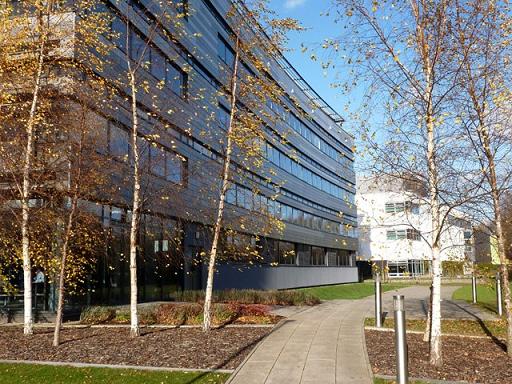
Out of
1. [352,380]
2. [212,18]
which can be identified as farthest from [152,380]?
[212,18]

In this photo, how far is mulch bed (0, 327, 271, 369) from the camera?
31.2 ft

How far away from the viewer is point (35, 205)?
14.2m

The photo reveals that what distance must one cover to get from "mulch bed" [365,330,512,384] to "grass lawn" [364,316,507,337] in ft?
4.04

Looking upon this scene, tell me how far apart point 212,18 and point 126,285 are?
17380 millimetres

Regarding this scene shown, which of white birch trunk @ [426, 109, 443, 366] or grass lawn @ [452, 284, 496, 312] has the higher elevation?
white birch trunk @ [426, 109, 443, 366]

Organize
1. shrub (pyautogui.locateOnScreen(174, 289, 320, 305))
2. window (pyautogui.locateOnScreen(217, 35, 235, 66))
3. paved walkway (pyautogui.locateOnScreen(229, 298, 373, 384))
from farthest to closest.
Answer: window (pyautogui.locateOnScreen(217, 35, 235, 66)) < shrub (pyautogui.locateOnScreen(174, 289, 320, 305)) < paved walkway (pyautogui.locateOnScreen(229, 298, 373, 384))

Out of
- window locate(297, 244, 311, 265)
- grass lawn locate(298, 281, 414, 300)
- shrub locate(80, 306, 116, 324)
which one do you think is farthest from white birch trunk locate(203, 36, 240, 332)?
window locate(297, 244, 311, 265)

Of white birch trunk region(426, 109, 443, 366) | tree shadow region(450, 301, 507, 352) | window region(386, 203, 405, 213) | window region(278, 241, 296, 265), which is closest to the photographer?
white birch trunk region(426, 109, 443, 366)

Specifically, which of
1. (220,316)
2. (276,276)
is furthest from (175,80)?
(276,276)

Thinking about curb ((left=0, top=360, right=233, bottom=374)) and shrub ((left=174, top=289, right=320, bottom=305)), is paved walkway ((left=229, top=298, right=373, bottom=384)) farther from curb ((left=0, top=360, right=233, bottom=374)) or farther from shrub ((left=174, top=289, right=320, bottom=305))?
shrub ((left=174, top=289, right=320, bottom=305))

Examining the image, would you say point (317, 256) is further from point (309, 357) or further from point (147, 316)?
point (309, 357)

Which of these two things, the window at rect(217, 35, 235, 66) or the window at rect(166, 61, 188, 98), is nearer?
the window at rect(166, 61, 188, 98)

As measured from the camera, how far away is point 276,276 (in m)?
39.9

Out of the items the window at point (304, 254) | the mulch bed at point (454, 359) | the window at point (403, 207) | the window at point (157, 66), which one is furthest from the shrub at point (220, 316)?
the window at point (304, 254)
